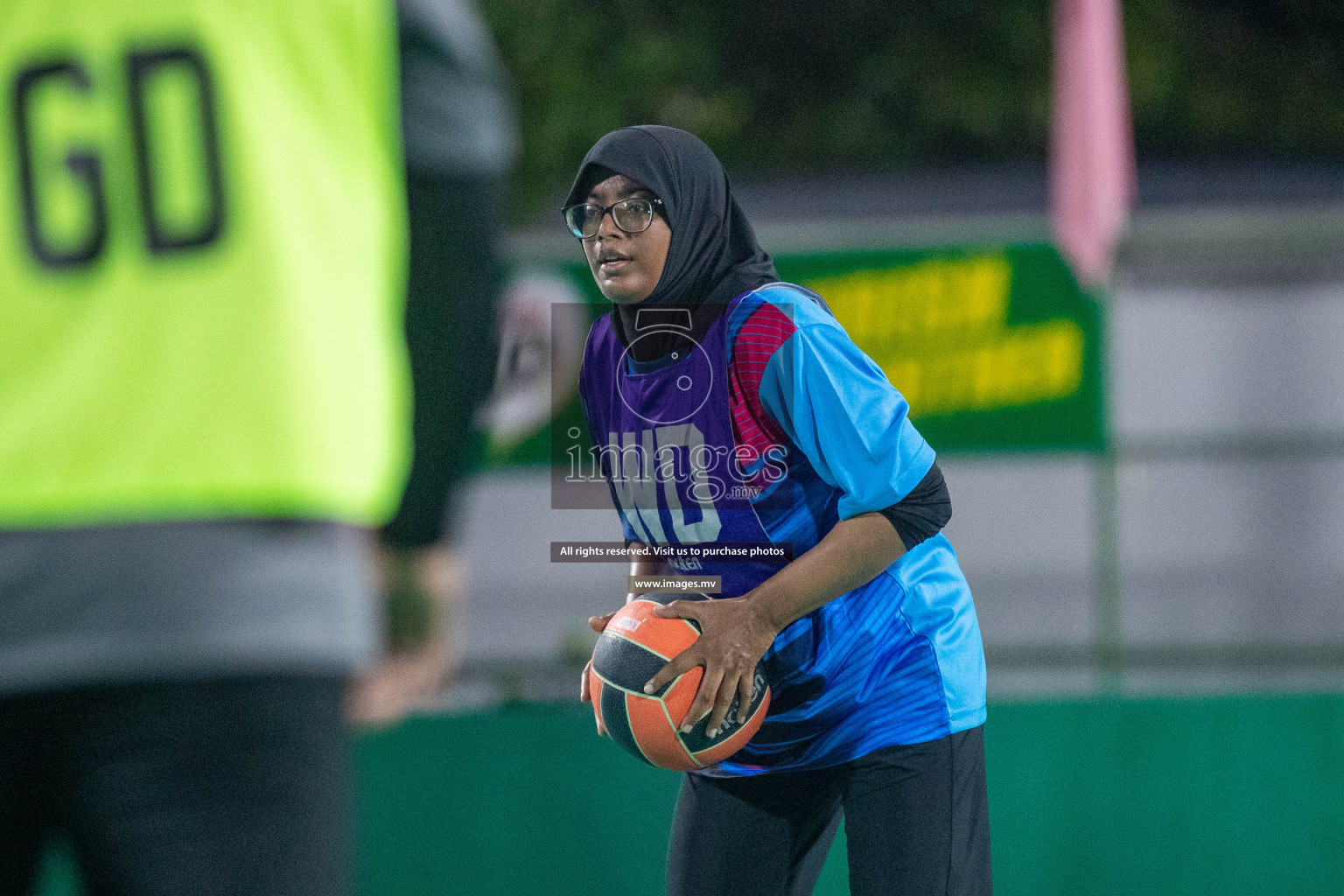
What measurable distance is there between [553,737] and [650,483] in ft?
6.50

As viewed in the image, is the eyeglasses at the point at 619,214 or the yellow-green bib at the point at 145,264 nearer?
the yellow-green bib at the point at 145,264

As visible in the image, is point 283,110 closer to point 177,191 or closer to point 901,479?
point 177,191

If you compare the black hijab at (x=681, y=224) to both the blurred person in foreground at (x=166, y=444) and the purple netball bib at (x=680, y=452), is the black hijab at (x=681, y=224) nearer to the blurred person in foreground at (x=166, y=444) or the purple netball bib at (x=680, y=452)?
the purple netball bib at (x=680, y=452)

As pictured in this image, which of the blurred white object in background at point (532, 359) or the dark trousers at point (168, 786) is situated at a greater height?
the blurred white object in background at point (532, 359)

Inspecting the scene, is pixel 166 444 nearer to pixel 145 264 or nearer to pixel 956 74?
pixel 145 264

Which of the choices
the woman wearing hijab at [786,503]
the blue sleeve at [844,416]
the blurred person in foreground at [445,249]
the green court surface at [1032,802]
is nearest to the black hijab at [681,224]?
the woman wearing hijab at [786,503]

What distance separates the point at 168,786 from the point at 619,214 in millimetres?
1203

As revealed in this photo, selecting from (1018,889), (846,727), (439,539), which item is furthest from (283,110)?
(1018,889)

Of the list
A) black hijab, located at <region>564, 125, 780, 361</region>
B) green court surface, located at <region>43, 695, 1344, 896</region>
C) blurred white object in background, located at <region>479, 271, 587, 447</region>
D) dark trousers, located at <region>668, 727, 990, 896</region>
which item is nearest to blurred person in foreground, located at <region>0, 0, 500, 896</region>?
blurred white object in background, located at <region>479, 271, 587, 447</region>

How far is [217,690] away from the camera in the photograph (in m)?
1.29

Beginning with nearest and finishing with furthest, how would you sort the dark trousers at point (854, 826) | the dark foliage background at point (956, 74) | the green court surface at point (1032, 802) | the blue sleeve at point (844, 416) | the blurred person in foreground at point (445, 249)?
1. the blurred person in foreground at point (445, 249)
2. the blue sleeve at point (844, 416)
3. the dark trousers at point (854, 826)
4. the green court surface at point (1032, 802)
5. the dark foliage background at point (956, 74)

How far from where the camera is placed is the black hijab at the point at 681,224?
220 cm

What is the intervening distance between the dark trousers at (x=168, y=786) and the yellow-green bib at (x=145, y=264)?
0.54 ft

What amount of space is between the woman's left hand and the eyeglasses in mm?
569
